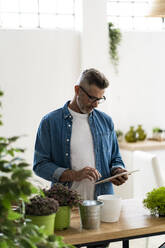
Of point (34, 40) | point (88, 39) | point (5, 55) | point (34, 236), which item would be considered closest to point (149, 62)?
point (88, 39)

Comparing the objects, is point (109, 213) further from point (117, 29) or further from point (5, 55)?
point (117, 29)

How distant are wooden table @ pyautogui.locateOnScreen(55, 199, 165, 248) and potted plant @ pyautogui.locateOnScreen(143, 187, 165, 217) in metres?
0.04

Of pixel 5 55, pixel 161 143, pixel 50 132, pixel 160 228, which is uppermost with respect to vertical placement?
pixel 5 55

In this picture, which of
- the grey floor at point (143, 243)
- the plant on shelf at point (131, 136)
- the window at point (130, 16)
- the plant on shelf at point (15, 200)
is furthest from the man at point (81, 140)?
the window at point (130, 16)

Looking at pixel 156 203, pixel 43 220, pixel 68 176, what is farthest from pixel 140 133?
pixel 43 220

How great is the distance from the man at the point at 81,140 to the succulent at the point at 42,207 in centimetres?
70

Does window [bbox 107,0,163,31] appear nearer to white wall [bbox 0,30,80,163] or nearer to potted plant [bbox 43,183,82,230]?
white wall [bbox 0,30,80,163]

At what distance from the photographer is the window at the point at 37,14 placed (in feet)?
18.7

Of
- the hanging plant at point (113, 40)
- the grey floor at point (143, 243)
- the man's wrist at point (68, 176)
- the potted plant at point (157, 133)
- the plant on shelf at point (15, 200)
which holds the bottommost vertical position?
the grey floor at point (143, 243)

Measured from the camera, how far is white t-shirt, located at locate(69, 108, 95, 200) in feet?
8.94

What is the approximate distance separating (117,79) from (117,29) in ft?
2.30

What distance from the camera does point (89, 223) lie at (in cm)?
207

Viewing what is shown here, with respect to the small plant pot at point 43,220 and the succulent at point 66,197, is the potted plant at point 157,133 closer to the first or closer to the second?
the succulent at point 66,197

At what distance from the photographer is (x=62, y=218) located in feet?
6.77
